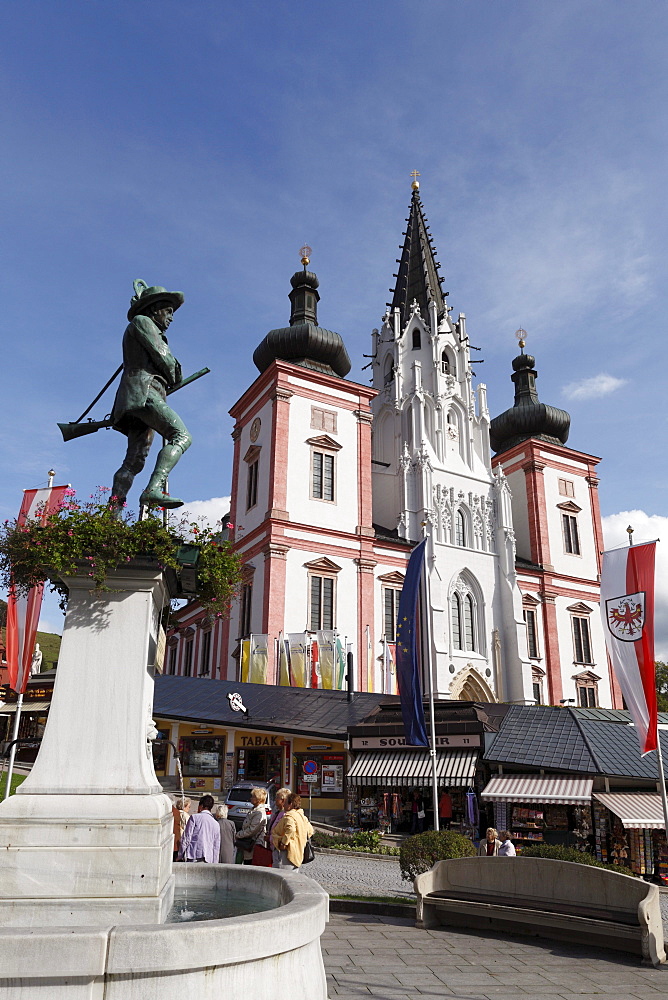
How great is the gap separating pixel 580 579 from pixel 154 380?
39024 mm

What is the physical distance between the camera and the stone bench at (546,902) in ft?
24.8

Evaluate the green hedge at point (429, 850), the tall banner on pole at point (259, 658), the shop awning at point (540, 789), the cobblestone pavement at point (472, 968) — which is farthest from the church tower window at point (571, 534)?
the cobblestone pavement at point (472, 968)

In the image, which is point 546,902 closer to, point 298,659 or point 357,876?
point 357,876

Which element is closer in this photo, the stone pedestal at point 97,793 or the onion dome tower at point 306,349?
the stone pedestal at point 97,793

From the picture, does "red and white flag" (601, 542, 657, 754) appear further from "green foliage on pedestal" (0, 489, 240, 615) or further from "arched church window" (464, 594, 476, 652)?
"arched church window" (464, 594, 476, 652)

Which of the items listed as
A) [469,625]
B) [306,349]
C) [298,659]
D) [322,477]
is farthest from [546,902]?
[306,349]

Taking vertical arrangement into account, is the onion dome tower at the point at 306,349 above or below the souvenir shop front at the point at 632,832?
above

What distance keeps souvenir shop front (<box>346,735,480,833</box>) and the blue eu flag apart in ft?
7.22

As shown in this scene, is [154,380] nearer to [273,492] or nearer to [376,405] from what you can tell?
[273,492]

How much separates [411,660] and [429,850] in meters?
8.30

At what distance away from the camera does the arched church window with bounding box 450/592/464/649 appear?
117 feet

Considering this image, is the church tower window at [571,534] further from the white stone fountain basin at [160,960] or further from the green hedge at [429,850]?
the white stone fountain basin at [160,960]

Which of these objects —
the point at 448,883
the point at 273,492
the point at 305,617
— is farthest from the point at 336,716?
the point at 448,883

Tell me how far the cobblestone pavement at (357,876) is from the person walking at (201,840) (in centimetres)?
469
